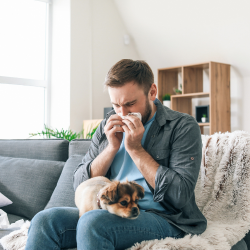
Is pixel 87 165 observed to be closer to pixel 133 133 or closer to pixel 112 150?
pixel 112 150

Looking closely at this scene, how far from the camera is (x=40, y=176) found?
2160 millimetres

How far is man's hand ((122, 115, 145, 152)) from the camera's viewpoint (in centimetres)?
127

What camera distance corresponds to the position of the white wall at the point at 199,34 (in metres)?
3.64

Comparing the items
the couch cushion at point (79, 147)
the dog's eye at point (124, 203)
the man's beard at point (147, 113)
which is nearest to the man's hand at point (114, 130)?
the man's beard at point (147, 113)

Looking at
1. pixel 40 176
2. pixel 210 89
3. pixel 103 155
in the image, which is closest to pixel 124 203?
pixel 103 155

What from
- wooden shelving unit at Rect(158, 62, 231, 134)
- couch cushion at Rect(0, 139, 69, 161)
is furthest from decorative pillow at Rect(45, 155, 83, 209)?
wooden shelving unit at Rect(158, 62, 231, 134)

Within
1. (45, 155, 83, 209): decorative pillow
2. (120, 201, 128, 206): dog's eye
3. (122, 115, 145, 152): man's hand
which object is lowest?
(45, 155, 83, 209): decorative pillow

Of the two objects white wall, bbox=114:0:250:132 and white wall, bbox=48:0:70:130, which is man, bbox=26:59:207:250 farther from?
white wall, bbox=48:0:70:130

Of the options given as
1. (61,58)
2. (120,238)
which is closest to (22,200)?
(120,238)

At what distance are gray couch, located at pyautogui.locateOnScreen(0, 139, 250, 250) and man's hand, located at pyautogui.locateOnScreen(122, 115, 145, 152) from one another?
0.71 meters

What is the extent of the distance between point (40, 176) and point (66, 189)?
36cm

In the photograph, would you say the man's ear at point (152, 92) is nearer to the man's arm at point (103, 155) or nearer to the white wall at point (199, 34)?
the man's arm at point (103, 155)

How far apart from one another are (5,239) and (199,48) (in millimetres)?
3429

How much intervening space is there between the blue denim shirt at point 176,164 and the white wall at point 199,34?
2.58 meters
